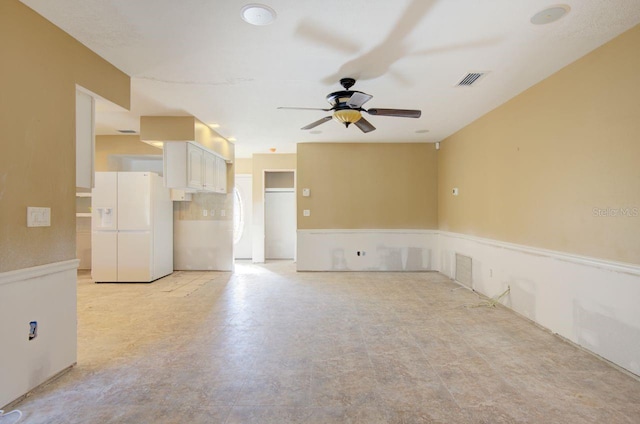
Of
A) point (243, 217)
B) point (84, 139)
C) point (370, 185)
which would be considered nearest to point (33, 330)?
point (84, 139)

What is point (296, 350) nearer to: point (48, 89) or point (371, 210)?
point (48, 89)

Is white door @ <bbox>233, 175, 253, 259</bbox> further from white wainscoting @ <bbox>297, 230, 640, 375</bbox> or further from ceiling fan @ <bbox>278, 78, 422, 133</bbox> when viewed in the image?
ceiling fan @ <bbox>278, 78, 422, 133</bbox>

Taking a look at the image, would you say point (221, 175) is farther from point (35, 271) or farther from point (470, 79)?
point (470, 79)

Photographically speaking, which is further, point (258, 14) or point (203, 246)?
point (203, 246)

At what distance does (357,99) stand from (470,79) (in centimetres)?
126

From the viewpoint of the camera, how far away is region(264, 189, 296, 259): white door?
26.3 feet

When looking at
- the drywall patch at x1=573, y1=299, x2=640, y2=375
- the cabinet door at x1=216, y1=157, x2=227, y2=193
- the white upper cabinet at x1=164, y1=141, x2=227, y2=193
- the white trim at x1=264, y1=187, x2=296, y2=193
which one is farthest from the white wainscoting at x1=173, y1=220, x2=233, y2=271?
the drywall patch at x1=573, y1=299, x2=640, y2=375

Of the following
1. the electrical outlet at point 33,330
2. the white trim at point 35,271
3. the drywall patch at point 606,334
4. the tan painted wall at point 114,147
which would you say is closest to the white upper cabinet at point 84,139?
the white trim at point 35,271

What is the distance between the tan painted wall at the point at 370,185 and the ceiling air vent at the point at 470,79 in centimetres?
297

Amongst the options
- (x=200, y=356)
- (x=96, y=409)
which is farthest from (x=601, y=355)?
(x=96, y=409)

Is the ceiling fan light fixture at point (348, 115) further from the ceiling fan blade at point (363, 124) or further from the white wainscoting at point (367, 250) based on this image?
the white wainscoting at point (367, 250)

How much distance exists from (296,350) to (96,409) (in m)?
1.41

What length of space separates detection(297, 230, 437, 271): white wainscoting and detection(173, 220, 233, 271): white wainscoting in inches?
56.4

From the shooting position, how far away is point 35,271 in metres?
2.13
